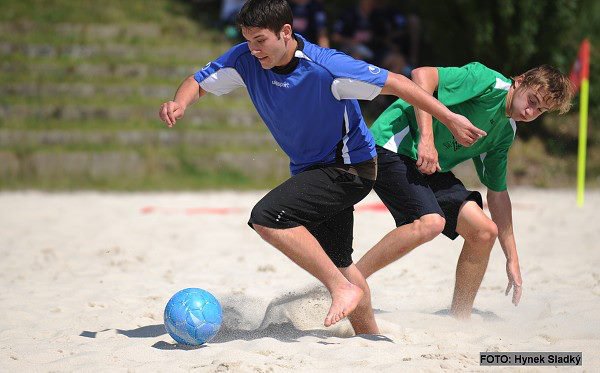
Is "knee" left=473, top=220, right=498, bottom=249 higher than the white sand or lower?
higher

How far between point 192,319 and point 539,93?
82.3 inches

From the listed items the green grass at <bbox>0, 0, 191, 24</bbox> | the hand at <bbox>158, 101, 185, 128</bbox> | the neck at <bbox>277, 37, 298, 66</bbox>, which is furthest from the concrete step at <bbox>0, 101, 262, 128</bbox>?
the neck at <bbox>277, 37, 298, 66</bbox>

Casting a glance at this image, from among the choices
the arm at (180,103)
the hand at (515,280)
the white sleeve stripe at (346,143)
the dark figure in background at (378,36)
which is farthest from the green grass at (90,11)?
the white sleeve stripe at (346,143)

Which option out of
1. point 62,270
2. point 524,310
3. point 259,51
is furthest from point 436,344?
point 62,270

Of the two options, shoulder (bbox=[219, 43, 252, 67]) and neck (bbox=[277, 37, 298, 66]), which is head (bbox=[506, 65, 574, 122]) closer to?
neck (bbox=[277, 37, 298, 66])

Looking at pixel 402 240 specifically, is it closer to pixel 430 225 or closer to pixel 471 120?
pixel 430 225

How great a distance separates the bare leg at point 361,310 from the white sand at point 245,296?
4.8 inches

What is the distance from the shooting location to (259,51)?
13.3 ft

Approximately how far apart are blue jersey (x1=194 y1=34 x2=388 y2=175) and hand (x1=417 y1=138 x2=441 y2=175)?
9.5 inches

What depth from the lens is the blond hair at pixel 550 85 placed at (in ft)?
14.4

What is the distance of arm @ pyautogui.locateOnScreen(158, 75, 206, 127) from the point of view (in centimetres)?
423

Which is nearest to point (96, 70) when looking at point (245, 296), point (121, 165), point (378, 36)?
point (121, 165)

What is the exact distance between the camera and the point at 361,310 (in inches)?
175

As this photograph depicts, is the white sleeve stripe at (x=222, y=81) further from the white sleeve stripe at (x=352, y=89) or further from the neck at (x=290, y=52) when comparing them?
the white sleeve stripe at (x=352, y=89)
